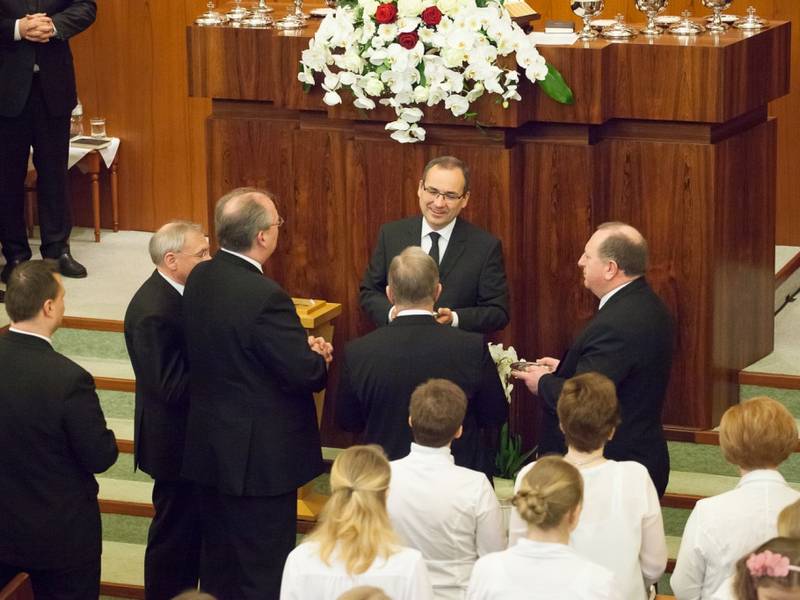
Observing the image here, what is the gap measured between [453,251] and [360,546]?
2.18 meters

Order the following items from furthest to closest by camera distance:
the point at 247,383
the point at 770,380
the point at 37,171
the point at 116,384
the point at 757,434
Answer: the point at 37,171 → the point at 116,384 → the point at 770,380 → the point at 247,383 → the point at 757,434

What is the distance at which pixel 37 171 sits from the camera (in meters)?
7.73

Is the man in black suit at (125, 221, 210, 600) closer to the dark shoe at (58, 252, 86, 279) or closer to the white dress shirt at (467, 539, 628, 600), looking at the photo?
the white dress shirt at (467, 539, 628, 600)

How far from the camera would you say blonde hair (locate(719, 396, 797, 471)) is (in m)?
4.00

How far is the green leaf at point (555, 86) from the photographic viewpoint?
231 inches

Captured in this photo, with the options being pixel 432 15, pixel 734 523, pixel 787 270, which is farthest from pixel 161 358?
pixel 787 270

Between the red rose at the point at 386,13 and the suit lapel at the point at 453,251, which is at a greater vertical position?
the red rose at the point at 386,13

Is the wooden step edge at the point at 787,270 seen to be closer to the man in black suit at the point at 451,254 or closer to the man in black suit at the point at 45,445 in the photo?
the man in black suit at the point at 451,254

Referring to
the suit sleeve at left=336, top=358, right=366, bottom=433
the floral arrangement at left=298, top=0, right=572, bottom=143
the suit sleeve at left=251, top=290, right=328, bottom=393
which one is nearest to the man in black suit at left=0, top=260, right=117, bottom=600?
the suit sleeve at left=251, top=290, right=328, bottom=393

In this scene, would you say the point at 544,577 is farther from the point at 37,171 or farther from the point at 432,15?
the point at 37,171

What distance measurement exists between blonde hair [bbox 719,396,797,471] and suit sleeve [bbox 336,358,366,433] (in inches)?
51.3

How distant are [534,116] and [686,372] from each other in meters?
1.18

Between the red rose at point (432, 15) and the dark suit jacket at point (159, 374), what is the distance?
1.39m

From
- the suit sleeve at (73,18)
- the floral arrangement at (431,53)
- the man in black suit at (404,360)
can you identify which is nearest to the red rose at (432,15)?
the floral arrangement at (431,53)
